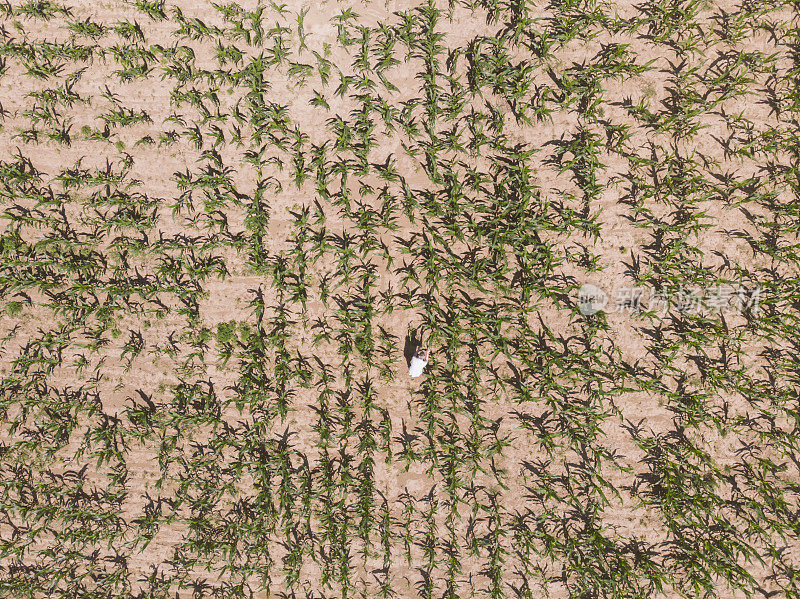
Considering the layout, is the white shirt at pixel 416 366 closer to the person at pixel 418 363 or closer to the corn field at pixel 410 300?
the person at pixel 418 363

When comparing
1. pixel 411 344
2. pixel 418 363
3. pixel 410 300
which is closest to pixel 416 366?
pixel 418 363

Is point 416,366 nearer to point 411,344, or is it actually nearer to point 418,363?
point 418,363

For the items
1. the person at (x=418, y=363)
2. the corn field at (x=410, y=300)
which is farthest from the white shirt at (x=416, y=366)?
the corn field at (x=410, y=300)

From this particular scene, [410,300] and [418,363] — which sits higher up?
[410,300]

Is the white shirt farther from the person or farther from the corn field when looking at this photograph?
the corn field

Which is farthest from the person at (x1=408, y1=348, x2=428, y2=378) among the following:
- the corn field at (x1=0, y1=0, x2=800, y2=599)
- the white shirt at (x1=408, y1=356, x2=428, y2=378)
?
the corn field at (x1=0, y1=0, x2=800, y2=599)

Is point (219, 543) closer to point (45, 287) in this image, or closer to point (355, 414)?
point (355, 414)
